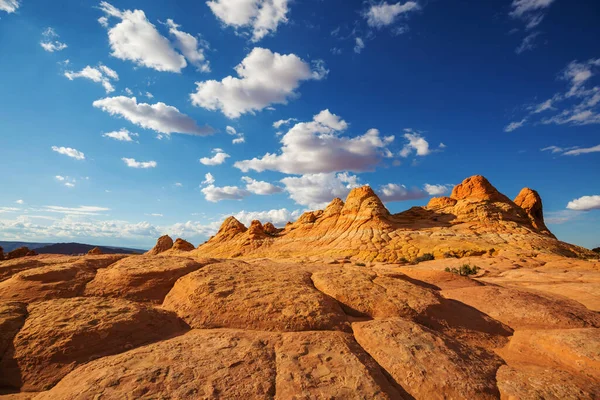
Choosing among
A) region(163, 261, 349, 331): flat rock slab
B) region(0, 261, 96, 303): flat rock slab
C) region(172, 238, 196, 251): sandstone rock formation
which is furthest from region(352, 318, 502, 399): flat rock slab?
region(172, 238, 196, 251): sandstone rock formation

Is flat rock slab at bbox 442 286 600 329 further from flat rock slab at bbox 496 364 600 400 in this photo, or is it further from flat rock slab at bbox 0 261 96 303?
flat rock slab at bbox 0 261 96 303

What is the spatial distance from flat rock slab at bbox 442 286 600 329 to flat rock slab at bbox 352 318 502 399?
1965mm

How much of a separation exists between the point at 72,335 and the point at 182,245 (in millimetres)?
49125

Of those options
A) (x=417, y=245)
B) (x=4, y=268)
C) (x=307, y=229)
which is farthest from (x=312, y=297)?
(x=307, y=229)

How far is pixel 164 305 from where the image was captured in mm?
5043

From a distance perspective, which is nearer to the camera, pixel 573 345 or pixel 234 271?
pixel 573 345

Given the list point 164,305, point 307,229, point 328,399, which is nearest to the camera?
point 328,399

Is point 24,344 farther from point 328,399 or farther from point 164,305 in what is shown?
point 328,399

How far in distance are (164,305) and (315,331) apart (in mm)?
2741

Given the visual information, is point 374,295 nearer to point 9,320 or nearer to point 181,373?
point 181,373

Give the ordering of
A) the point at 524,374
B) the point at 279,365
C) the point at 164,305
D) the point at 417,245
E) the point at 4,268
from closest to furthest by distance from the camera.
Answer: the point at 279,365
the point at 524,374
the point at 164,305
the point at 4,268
the point at 417,245

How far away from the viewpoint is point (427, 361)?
12.5ft

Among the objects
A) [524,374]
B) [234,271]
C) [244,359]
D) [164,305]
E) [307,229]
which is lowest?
[524,374]

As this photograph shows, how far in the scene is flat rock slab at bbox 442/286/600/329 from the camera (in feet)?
18.7
